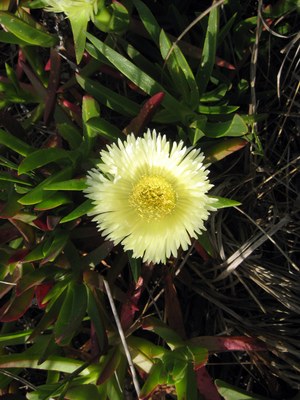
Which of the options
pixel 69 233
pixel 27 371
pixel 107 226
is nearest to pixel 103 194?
pixel 107 226

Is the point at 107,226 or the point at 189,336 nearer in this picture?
the point at 107,226

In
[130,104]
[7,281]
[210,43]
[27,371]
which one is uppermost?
[210,43]

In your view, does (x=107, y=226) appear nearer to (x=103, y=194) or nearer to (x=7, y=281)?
(x=103, y=194)

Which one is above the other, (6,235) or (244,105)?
(244,105)

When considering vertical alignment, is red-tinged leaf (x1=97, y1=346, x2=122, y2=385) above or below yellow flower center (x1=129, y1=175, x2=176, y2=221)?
below

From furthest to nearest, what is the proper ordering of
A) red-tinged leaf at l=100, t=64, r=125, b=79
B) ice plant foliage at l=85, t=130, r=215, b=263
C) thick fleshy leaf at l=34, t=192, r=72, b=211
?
red-tinged leaf at l=100, t=64, r=125, b=79 < thick fleshy leaf at l=34, t=192, r=72, b=211 < ice plant foliage at l=85, t=130, r=215, b=263

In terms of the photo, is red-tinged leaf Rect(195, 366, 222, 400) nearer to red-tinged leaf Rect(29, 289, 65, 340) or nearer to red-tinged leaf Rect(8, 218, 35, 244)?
red-tinged leaf Rect(29, 289, 65, 340)

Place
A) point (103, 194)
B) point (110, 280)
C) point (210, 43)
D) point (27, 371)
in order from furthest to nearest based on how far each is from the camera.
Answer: point (27, 371)
point (110, 280)
point (210, 43)
point (103, 194)

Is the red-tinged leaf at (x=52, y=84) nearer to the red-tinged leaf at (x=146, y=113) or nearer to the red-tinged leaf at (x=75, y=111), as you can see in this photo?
the red-tinged leaf at (x=75, y=111)

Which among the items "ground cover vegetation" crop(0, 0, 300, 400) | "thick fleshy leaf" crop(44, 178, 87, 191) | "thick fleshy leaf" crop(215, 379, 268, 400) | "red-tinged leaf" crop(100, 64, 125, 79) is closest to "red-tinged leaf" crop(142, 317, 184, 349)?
"ground cover vegetation" crop(0, 0, 300, 400)
